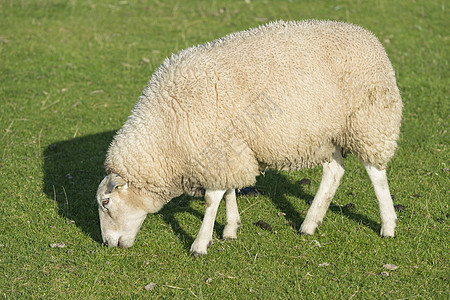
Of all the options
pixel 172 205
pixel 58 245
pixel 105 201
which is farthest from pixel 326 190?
pixel 58 245

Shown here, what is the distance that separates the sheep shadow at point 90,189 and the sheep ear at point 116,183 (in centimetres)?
90

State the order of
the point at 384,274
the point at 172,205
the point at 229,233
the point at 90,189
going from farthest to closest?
the point at 90,189 → the point at 172,205 → the point at 229,233 → the point at 384,274

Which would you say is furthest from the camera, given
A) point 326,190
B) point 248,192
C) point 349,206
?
point 248,192

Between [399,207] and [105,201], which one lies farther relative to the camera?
[399,207]

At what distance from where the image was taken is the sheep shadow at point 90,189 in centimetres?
639

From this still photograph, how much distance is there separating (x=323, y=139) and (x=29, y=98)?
6.66m

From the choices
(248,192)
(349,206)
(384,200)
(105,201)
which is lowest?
(248,192)

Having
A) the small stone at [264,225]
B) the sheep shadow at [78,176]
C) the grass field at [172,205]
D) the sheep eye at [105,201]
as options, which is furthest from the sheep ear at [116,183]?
the small stone at [264,225]

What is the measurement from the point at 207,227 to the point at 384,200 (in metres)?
1.92

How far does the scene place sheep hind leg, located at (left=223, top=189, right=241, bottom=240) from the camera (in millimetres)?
5988

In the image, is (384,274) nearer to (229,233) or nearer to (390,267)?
(390,267)

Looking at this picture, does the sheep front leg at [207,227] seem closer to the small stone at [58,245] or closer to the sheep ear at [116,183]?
the sheep ear at [116,183]

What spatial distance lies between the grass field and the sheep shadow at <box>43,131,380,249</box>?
2cm

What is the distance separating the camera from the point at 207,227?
559cm
